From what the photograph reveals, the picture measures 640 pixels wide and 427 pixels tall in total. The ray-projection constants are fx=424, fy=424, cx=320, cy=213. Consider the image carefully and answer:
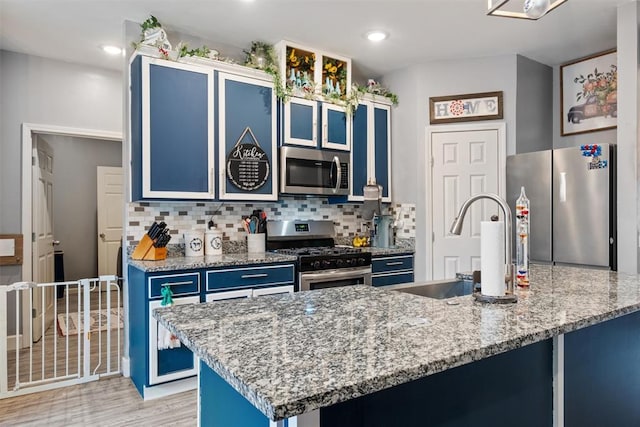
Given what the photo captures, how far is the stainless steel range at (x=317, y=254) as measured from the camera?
10.9 feet

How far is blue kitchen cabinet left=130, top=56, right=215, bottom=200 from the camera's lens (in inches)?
116

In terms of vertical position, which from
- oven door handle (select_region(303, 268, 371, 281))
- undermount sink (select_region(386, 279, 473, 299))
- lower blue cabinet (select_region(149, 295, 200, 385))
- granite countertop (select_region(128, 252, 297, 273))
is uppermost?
granite countertop (select_region(128, 252, 297, 273))

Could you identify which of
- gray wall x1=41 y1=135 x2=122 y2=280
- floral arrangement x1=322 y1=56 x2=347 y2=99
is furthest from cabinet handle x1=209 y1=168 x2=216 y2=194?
gray wall x1=41 y1=135 x2=122 y2=280

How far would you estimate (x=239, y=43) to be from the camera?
11.9 ft

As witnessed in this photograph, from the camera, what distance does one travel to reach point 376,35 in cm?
348

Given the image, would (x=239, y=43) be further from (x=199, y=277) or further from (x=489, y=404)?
(x=489, y=404)

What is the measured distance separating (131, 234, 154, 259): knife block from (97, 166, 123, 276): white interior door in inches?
156

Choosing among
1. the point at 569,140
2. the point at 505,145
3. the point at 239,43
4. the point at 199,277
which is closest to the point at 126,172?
the point at 199,277

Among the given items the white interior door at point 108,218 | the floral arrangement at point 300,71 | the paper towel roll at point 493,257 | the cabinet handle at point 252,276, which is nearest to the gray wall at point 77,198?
the white interior door at point 108,218

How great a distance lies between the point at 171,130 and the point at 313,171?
1.24 meters

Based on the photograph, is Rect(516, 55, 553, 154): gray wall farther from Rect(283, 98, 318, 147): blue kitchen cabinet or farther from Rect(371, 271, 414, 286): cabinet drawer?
Rect(283, 98, 318, 147): blue kitchen cabinet

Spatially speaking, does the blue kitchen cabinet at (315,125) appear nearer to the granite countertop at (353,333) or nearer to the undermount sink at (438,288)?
the undermount sink at (438,288)

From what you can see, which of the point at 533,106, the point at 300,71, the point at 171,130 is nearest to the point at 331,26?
the point at 300,71

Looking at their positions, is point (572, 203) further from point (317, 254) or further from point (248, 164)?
point (248, 164)
